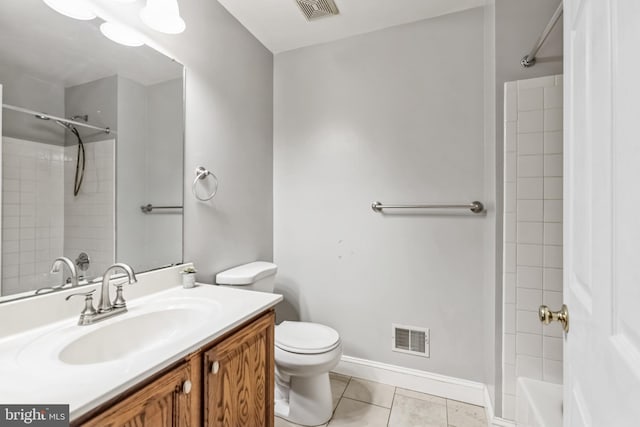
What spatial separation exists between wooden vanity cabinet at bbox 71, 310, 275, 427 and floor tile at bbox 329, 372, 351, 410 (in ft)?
2.17

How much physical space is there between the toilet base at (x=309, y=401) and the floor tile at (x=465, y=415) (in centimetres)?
69

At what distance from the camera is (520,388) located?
1.33 meters

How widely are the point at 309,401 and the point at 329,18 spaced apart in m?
2.32

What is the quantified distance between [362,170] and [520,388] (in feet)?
4.75

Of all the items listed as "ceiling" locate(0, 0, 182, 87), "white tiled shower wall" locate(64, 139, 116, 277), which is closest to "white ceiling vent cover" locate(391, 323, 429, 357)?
"white tiled shower wall" locate(64, 139, 116, 277)

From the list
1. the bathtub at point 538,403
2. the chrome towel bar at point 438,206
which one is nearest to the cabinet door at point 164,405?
the bathtub at point 538,403

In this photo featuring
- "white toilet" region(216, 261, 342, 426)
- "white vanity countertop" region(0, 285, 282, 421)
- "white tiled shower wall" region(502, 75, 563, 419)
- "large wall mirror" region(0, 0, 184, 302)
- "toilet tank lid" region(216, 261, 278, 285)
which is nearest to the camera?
"white vanity countertop" region(0, 285, 282, 421)

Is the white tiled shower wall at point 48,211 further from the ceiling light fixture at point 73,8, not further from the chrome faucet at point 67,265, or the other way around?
the ceiling light fixture at point 73,8

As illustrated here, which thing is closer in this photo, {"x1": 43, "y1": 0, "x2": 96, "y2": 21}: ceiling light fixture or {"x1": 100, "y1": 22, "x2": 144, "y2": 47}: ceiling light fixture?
{"x1": 43, "y1": 0, "x2": 96, "y2": 21}: ceiling light fixture

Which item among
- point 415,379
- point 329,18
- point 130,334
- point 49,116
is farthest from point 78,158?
point 415,379

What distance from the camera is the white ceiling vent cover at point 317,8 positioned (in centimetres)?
171

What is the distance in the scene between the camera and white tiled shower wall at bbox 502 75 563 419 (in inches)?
51.7

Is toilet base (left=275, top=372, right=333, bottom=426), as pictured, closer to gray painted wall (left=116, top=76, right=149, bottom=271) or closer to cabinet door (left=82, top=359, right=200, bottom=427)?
cabinet door (left=82, top=359, right=200, bottom=427)
